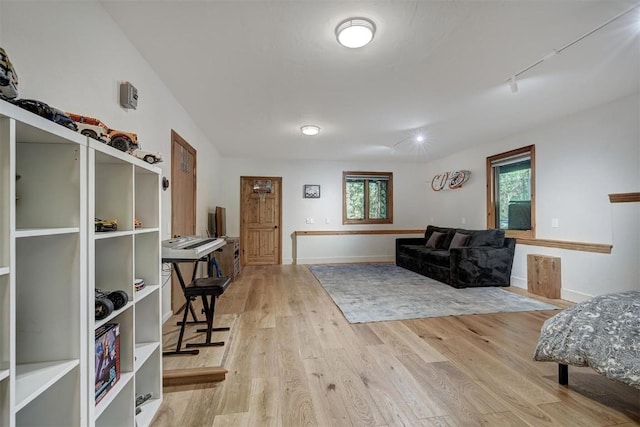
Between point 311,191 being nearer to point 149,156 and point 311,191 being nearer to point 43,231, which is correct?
point 149,156

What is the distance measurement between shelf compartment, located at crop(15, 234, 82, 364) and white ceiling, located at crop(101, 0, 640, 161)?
159 cm

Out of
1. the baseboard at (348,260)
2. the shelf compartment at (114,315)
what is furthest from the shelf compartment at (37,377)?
the baseboard at (348,260)

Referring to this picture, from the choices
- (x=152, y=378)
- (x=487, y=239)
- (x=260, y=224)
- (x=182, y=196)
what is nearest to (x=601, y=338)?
(x=152, y=378)

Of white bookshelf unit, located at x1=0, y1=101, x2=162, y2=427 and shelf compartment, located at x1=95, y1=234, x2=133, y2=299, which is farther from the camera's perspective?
shelf compartment, located at x1=95, y1=234, x2=133, y2=299

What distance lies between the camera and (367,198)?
6965 mm

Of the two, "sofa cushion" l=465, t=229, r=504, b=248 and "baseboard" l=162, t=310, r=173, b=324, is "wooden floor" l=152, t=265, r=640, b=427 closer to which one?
"baseboard" l=162, t=310, r=173, b=324

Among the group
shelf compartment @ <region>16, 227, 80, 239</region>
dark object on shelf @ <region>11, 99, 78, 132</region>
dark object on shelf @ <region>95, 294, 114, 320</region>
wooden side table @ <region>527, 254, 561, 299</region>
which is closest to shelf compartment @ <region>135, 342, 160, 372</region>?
dark object on shelf @ <region>95, 294, 114, 320</region>

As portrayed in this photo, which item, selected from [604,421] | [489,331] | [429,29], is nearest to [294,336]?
[489,331]

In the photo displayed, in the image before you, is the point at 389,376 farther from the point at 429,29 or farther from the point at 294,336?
the point at 429,29

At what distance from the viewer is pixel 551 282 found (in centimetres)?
379

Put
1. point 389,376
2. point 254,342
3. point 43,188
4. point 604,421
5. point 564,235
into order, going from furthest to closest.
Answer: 1. point 564,235
2. point 254,342
3. point 389,376
4. point 604,421
5. point 43,188

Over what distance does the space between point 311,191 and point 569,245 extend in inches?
182

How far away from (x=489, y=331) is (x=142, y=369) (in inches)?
112

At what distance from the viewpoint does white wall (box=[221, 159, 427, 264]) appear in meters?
6.36
